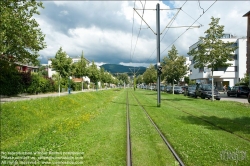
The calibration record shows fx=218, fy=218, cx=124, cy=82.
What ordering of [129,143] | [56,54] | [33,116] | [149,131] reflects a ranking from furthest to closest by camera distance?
[56,54], [33,116], [149,131], [129,143]

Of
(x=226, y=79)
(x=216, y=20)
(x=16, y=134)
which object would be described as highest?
(x=216, y=20)

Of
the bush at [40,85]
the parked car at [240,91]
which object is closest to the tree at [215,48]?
the parked car at [240,91]

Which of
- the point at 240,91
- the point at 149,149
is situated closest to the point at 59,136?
the point at 149,149

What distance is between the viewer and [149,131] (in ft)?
28.4

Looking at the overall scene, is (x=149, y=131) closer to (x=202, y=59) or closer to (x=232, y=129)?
(x=232, y=129)

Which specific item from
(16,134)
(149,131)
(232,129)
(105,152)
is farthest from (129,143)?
(16,134)

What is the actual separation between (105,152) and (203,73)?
2572 inches

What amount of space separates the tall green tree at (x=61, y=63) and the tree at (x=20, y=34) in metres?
7.62

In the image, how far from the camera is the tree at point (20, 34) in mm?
16047

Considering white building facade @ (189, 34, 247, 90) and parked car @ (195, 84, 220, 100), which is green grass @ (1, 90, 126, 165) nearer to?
parked car @ (195, 84, 220, 100)

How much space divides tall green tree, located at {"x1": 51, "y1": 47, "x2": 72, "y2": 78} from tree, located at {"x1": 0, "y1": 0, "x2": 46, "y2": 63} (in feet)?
25.0

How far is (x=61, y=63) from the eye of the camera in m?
30.5

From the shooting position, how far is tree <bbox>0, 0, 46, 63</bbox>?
1605cm

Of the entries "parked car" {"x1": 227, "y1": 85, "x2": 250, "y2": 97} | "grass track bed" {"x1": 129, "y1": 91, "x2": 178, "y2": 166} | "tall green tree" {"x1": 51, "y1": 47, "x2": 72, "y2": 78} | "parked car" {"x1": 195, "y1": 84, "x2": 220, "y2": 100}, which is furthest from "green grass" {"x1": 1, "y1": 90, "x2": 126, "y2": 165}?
"parked car" {"x1": 227, "y1": 85, "x2": 250, "y2": 97}
